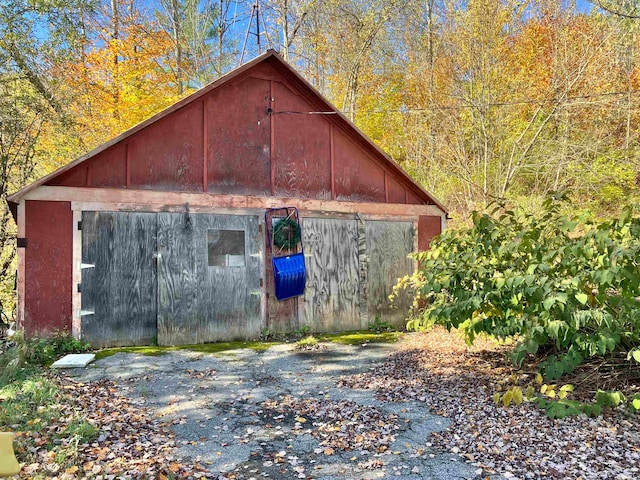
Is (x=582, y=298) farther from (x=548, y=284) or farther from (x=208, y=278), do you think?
(x=208, y=278)

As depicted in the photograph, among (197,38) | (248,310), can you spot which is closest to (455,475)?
(248,310)

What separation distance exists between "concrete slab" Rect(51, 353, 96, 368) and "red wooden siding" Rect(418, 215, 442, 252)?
6.09 metres

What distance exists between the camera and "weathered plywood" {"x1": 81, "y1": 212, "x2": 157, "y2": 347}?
6.71 metres

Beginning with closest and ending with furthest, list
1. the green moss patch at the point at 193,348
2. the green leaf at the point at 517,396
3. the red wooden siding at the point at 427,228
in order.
→ the green leaf at the point at 517,396 < the green moss patch at the point at 193,348 < the red wooden siding at the point at 427,228

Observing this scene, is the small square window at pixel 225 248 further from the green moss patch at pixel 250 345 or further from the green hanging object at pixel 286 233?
the green moss patch at pixel 250 345

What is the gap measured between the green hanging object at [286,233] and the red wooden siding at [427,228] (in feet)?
8.78

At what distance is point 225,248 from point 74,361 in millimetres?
2753

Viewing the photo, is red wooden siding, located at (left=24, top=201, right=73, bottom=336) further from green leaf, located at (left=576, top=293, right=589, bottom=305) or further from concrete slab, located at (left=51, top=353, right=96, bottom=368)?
green leaf, located at (left=576, top=293, right=589, bottom=305)

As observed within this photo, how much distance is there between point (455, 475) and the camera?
10.2 feet

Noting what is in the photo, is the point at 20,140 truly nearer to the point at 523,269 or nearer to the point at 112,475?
the point at 112,475

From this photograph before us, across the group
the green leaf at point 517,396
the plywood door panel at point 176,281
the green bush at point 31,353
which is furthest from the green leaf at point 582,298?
the green bush at point 31,353

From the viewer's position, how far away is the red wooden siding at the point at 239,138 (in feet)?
25.0

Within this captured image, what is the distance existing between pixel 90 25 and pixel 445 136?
Result: 1135cm

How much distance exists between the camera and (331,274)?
8.44 meters
